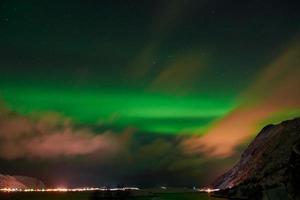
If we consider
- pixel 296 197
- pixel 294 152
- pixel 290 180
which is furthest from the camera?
pixel 294 152

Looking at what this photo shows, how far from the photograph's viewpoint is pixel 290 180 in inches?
3516

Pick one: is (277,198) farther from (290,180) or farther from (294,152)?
(294,152)

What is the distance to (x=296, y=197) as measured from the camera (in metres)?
82.8

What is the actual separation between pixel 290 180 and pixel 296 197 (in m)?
7.00

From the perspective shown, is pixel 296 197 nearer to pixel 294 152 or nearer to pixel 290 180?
pixel 290 180

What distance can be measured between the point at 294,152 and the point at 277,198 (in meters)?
14.0

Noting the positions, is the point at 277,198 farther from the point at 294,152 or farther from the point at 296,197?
the point at 294,152

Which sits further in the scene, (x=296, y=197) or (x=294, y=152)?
(x=294, y=152)

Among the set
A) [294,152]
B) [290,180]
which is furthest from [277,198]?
[294,152]

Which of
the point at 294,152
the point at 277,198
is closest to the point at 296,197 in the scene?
the point at 277,198

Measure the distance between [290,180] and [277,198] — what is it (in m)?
5.24

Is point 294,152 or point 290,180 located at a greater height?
point 294,152

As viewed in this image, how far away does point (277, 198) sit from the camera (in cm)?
8762

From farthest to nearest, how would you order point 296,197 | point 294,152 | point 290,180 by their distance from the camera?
1. point 294,152
2. point 290,180
3. point 296,197
